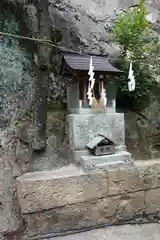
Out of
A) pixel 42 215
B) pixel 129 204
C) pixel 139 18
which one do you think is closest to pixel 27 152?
pixel 42 215

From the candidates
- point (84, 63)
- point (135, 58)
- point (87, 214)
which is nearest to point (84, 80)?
point (84, 63)

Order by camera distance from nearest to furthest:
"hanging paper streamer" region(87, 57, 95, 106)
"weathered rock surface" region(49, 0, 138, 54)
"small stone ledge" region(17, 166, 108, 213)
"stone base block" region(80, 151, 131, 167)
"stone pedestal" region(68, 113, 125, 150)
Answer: "small stone ledge" region(17, 166, 108, 213) → "hanging paper streamer" region(87, 57, 95, 106) → "stone base block" region(80, 151, 131, 167) → "stone pedestal" region(68, 113, 125, 150) → "weathered rock surface" region(49, 0, 138, 54)

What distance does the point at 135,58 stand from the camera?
4734 mm

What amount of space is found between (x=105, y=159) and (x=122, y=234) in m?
1.13

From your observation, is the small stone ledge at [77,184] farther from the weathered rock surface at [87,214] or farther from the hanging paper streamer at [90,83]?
the hanging paper streamer at [90,83]

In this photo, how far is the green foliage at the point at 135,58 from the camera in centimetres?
458

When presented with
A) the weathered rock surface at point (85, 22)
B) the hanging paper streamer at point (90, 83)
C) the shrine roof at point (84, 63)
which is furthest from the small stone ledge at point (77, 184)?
the weathered rock surface at point (85, 22)

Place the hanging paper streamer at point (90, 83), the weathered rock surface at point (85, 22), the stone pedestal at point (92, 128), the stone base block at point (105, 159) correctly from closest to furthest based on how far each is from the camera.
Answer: the hanging paper streamer at point (90, 83) → the stone base block at point (105, 159) → the stone pedestal at point (92, 128) → the weathered rock surface at point (85, 22)

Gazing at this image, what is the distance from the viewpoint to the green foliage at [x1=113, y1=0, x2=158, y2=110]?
458 cm

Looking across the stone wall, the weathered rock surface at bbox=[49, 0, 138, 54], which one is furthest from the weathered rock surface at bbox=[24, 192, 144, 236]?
the weathered rock surface at bbox=[49, 0, 138, 54]

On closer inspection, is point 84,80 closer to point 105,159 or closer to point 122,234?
point 105,159

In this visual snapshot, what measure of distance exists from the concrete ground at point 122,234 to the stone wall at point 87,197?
0.11 metres

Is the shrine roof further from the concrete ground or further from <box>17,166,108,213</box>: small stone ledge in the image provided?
the concrete ground

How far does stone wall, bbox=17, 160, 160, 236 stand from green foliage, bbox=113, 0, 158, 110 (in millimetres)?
1290
